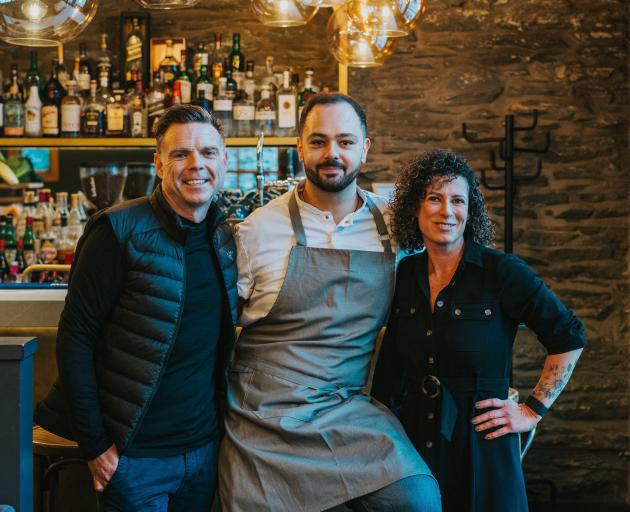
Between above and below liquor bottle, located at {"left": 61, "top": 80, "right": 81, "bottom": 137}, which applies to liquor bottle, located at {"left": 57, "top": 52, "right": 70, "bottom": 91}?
above

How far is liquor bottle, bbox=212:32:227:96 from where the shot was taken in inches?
183

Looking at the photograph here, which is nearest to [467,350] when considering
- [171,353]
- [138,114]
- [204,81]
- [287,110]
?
[171,353]

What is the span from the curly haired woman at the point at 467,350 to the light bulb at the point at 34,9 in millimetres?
1048

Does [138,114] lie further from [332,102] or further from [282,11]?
[332,102]

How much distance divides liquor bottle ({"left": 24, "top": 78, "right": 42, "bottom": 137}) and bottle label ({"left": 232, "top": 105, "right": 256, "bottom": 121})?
1.09 metres

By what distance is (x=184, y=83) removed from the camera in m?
4.56

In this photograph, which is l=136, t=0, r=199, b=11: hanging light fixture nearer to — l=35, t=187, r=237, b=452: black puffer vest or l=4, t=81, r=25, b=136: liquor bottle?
l=35, t=187, r=237, b=452: black puffer vest

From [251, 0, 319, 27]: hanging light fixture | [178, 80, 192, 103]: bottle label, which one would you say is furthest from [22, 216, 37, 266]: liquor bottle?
[251, 0, 319, 27]: hanging light fixture

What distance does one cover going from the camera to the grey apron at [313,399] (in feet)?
7.06

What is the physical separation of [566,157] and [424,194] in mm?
2352

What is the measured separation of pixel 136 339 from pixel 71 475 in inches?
37.8

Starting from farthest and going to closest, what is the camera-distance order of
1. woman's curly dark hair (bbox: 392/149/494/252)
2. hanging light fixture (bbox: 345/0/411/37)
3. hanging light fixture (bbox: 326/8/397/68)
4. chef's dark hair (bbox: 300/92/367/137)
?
hanging light fixture (bbox: 326/8/397/68) → hanging light fixture (bbox: 345/0/411/37) → chef's dark hair (bbox: 300/92/367/137) → woman's curly dark hair (bbox: 392/149/494/252)

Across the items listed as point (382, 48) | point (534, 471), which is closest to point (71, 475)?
point (382, 48)

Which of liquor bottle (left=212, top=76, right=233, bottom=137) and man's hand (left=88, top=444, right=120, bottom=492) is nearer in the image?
man's hand (left=88, top=444, right=120, bottom=492)
